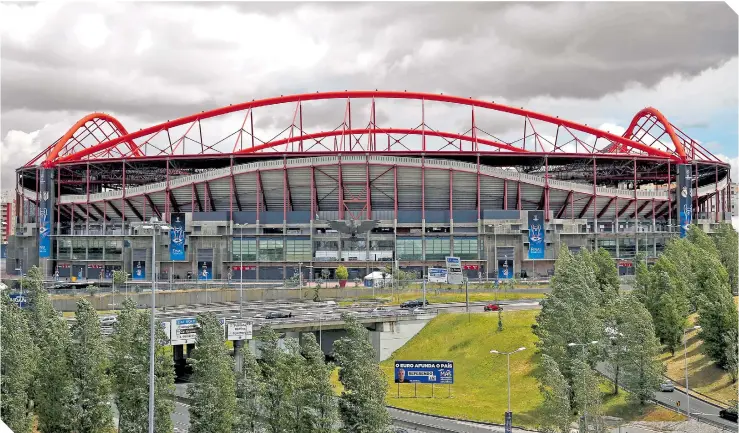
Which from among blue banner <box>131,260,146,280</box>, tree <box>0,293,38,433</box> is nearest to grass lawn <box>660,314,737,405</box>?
tree <box>0,293,38,433</box>

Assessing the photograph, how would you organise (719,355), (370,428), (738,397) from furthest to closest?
(719,355) < (738,397) < (370,428)

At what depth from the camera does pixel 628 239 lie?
148 meters

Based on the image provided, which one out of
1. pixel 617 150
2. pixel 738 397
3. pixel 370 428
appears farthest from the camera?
pixel 617 150

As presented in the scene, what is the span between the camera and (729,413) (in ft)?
202

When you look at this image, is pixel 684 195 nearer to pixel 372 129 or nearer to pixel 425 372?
pixel 372 129

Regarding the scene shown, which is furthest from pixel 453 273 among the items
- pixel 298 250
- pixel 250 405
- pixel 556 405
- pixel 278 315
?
pixel 250 405

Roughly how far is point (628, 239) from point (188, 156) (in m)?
84.7

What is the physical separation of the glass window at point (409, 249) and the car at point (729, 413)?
285ft

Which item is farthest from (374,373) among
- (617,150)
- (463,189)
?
(617,150)

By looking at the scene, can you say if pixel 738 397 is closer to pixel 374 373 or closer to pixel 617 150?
pixel 374 373

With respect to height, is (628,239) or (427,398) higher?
(628,239)

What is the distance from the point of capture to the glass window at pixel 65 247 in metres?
154

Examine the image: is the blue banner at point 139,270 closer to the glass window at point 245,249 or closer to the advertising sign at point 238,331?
the glass window at point 245,249

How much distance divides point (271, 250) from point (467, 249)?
36497mm
